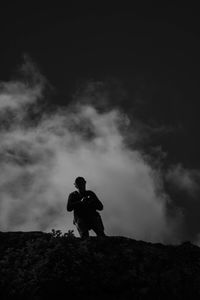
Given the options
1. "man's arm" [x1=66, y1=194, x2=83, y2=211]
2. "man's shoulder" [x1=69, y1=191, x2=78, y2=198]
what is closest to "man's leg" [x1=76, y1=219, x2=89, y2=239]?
"man's arm" [x1=66, y1=194, x2=83, y2=211]

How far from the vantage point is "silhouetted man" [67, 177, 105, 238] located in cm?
1040

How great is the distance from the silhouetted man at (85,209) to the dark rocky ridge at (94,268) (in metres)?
2.51

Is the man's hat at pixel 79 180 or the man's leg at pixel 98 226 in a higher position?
the man's hat at pixel 79 180

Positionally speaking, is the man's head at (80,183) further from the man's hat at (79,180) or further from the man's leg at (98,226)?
the man's leg at (98,226)

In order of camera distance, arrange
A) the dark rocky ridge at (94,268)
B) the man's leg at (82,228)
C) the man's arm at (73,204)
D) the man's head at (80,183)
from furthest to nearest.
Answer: the man's head at (80,183), the man's arm at (73,204), the man's leg at (82,228), the dark rocky ridge at (94,268)

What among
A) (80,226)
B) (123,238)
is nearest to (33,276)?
(123,238)

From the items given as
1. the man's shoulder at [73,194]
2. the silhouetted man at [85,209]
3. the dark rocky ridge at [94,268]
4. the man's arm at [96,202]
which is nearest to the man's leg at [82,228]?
the silhouetted man at [85,209]

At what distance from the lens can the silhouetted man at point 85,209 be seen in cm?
1040

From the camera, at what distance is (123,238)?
7875 millimetres

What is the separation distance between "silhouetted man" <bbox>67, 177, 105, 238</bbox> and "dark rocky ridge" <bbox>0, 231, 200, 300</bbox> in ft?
8.23

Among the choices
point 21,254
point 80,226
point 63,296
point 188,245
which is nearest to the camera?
point 63,296

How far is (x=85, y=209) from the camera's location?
10.7 metres

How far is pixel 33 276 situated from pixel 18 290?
35 centimetres

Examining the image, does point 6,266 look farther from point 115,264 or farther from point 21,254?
point 115,264
